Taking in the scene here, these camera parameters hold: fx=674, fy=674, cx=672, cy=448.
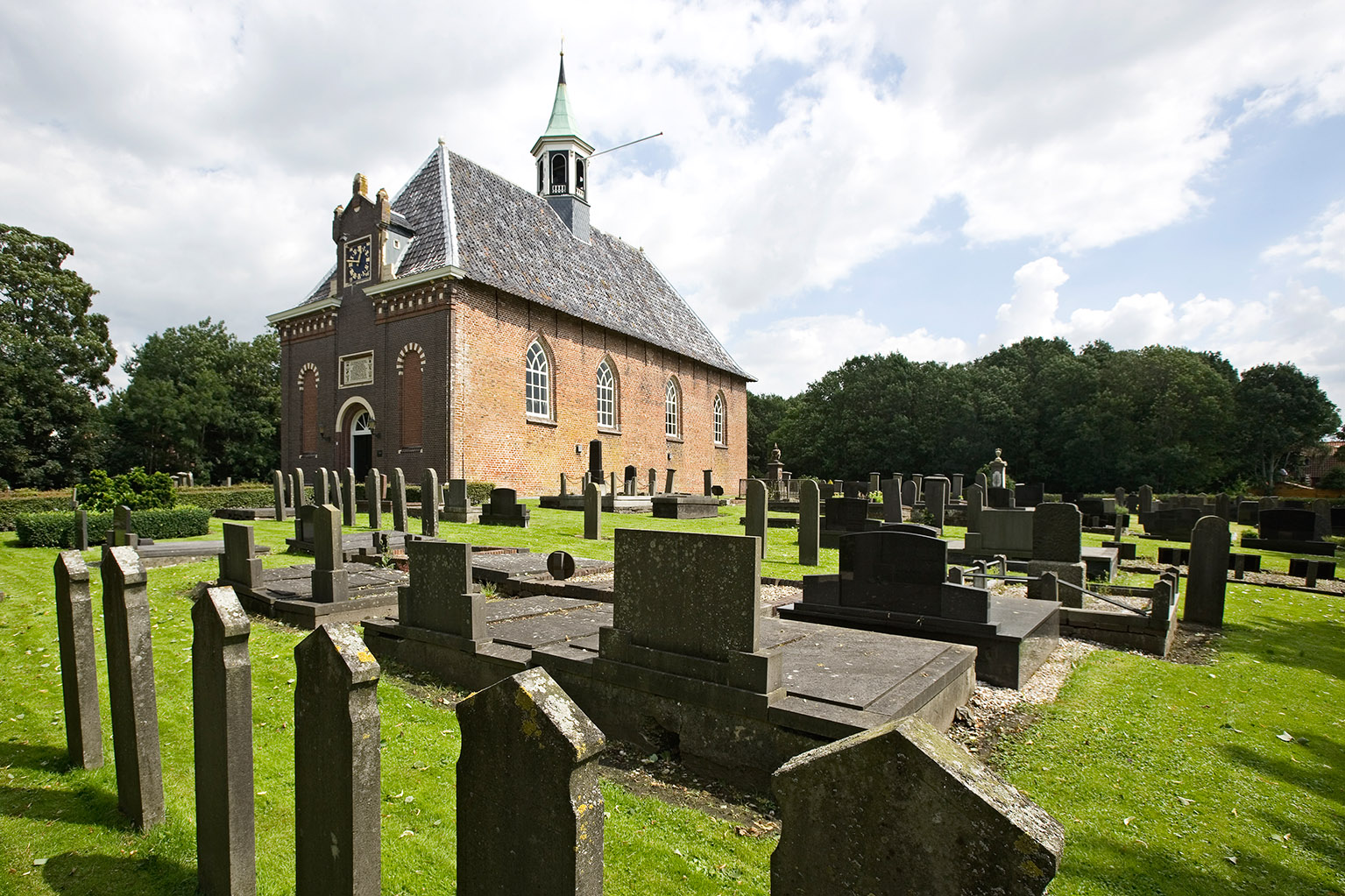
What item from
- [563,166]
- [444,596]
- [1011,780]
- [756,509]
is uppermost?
[563,166]

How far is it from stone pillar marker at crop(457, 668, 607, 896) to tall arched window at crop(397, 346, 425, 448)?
2297cm

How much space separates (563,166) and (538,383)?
43.0ft

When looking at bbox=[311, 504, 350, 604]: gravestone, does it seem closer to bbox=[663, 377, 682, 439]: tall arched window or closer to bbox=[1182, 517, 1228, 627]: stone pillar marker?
bbox=[1182, 517, 1228, 627]: stone pillar marker

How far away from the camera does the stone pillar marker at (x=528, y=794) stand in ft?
5.30

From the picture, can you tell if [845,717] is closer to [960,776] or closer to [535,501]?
[960,776]

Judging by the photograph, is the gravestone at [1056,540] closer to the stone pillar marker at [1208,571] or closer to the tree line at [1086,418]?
the stone pillar marker at [1208,571]

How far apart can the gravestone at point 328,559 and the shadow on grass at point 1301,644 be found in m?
9.27

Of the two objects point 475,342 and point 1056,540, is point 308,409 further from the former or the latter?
point 1056,540

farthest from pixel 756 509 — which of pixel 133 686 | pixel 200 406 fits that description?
pixel 200 406

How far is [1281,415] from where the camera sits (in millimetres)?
41812

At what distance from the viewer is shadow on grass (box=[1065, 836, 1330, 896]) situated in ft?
9.68

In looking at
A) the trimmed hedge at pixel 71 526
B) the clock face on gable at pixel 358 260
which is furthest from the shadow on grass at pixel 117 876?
the clock face on gable at pixel 358 260

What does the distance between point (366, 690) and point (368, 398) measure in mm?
25370

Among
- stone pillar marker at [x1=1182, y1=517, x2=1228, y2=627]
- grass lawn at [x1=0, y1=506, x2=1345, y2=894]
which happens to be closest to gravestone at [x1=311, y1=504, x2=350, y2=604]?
grass lawn at [x1=0, y1=506, x2=1345, y2=894]
